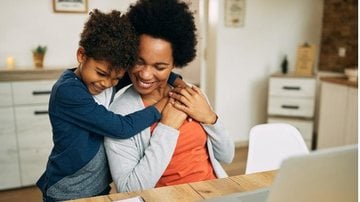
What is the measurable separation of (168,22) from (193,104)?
0.99 ft

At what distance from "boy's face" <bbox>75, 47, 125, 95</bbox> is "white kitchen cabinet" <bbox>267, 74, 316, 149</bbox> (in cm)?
258

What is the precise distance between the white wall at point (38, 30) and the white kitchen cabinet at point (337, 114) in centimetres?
204

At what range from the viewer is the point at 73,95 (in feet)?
3.62

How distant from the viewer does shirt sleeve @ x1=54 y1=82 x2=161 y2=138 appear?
111cm

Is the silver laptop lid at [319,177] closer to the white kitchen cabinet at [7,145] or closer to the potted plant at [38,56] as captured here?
the white kitchen cabinet at [7,145]

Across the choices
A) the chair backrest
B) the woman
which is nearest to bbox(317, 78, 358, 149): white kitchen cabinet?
the chair backrest

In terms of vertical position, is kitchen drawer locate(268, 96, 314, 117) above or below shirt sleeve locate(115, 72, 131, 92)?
below

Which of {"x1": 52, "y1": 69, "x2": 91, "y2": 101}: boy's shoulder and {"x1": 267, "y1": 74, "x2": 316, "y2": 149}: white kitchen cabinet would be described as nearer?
{"x1": 52, "y1": 69, "x2": 91, "y2": 101}: boy's shoulder

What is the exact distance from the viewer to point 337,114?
3.30 metres

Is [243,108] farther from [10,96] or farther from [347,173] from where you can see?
[347,173]

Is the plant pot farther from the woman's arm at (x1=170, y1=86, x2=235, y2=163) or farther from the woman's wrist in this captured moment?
the woman's wrist

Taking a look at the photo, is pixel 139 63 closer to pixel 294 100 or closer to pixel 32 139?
pixel 32 139

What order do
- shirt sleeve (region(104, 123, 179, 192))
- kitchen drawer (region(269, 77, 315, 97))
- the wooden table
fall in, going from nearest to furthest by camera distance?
the wooden table → shirt sleeve (region(104, 123, 179, 192)) → kitchen drawer (region(269, 77, 315, 97))

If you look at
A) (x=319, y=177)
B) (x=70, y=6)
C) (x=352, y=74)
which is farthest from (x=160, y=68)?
(x=352, y=74)
